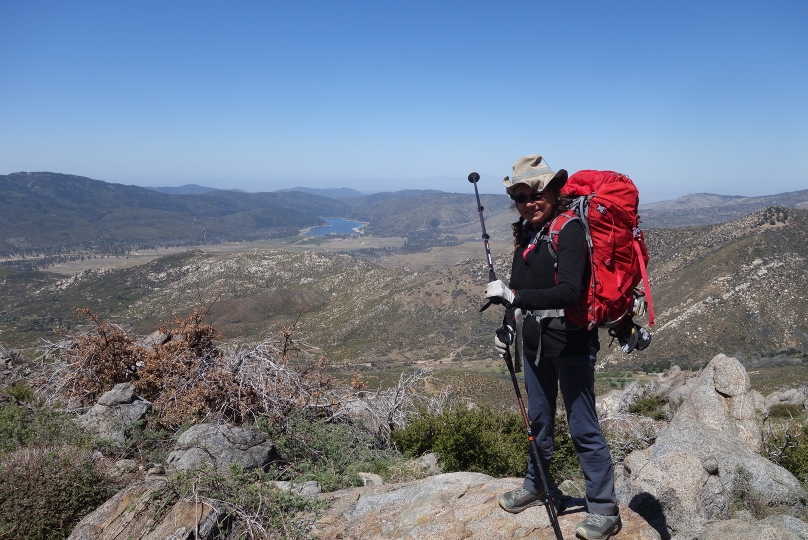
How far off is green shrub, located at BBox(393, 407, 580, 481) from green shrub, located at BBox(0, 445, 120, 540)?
422cm

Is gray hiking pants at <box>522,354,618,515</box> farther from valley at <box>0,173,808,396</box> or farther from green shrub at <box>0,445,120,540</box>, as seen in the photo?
valley at <box>0,173,808,396</box>

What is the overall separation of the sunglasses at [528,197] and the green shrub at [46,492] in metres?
4.54

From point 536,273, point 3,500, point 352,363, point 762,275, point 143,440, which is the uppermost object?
point 536,273

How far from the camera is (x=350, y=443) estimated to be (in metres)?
6.46

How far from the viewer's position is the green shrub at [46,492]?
11.9 feet

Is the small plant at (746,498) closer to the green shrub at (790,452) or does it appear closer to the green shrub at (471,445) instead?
the green shrub at (790,452)

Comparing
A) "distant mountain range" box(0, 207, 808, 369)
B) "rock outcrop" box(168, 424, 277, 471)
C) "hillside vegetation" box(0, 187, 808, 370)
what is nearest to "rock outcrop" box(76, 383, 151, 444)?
"rock outcrop" box(168, 424, 277, 471)

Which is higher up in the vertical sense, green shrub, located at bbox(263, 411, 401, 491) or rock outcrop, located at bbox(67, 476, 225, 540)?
rock outcrop, located at bbox(67, 476, 225, 540)

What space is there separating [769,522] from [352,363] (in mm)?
51103

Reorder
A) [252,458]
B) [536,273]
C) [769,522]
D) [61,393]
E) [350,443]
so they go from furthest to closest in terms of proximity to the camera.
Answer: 1. [61,393]
2. [350,443]
3. [252,458]
4. [769,522]
5. [536,273]

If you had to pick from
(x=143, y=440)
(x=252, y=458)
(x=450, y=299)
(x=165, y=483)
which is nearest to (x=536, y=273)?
(x=165, y=483)

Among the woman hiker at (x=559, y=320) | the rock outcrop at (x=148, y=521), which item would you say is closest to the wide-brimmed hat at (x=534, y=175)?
the woman hiker at (x=559, y=320)

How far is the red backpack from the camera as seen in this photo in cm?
302

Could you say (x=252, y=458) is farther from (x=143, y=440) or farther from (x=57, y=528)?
(x=57, y=528)
